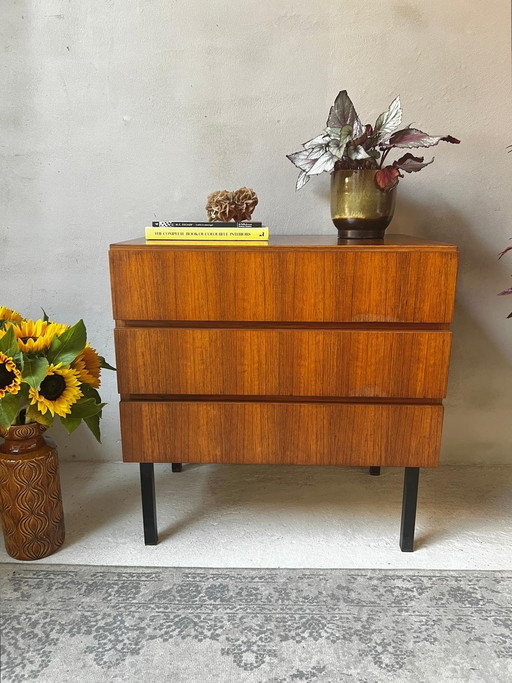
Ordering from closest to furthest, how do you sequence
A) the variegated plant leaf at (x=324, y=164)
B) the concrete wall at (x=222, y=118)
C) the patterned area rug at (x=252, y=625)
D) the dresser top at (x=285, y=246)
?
1. the patterned area rug at (x=252, y=625)
2. the dresser top at (x=285, y=246)
3. the variegated plant leaf at (x=324, y=164)
4. the concrete wall at (x=222, y=118)

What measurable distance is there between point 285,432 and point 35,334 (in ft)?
2.00

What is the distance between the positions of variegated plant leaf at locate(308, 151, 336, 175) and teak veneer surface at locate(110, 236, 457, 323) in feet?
0.67

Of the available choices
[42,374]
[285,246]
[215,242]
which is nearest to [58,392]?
[42,374]

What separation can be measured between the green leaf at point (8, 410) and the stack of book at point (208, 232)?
46 centimetres

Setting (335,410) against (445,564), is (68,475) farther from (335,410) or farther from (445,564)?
(445,564)

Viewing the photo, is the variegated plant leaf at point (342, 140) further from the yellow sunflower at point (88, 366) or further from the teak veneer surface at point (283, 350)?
the yellow sunflower at point (88, 366)

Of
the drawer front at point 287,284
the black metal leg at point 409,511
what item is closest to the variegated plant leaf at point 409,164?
the drawer front at point 287,284

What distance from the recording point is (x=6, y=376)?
1.13 m

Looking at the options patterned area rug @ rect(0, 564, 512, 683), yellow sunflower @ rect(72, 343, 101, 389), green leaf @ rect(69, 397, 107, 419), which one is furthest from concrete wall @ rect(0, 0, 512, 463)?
patterned area rug @ rect(0, 564, 512, 683)

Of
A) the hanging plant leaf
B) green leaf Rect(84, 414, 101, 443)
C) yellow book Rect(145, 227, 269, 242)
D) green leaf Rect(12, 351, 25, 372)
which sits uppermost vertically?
the hanging plant leaf

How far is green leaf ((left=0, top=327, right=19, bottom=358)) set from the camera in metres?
1.11

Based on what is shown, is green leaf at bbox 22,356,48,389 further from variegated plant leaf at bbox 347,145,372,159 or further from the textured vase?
variegated plant leaf at bbox 347,145,372,159

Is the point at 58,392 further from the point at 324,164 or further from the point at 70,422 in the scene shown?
the point at 324,164

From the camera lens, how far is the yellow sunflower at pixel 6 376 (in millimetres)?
1105
